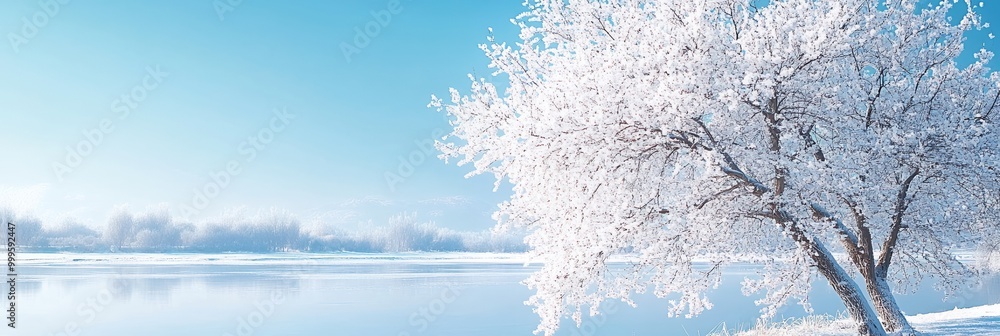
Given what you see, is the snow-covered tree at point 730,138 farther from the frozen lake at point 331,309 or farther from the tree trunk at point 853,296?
the frozen lake at point 331,309

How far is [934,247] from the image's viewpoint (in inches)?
531

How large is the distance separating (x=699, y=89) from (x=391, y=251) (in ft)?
418

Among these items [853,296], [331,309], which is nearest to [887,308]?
[853,296]

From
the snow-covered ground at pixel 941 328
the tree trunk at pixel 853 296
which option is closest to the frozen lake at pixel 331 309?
the snow-covered ground at pixel 941 328

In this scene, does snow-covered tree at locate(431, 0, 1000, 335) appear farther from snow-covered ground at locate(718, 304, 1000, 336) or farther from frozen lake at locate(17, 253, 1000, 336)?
frozen lake at locate(17, 253, 1000, 336)

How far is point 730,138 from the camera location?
33.2ft

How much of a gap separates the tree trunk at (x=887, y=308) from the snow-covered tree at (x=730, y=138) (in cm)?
3

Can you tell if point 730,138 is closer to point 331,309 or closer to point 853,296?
point 853,296

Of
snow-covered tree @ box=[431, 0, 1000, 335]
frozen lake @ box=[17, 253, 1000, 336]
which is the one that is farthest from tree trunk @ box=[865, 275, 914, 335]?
frozen lake @ box=[17, 253, 1000, 336]

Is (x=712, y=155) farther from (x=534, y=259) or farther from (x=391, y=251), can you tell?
(x=391, y=251)

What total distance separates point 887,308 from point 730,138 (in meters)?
5.04

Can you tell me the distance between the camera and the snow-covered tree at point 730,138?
970 centimetres

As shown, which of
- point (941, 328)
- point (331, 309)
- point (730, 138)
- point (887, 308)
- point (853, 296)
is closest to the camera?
point (730, 138)

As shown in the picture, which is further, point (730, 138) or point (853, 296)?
point (853, 296)
